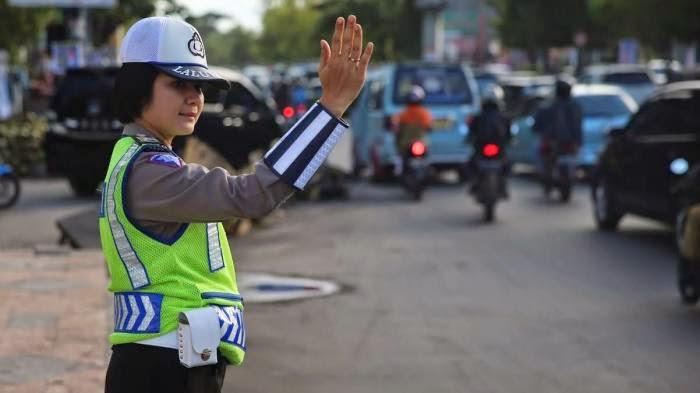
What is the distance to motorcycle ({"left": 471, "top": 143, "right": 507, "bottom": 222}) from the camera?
18.5m

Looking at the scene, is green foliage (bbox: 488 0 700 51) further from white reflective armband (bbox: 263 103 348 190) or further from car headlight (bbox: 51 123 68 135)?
white reflective armband (bbox: 263 103 348 190)

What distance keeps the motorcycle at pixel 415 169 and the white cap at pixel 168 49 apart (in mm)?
17935

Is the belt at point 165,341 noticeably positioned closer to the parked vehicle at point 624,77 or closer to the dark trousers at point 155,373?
the dark trousers at point 155,373

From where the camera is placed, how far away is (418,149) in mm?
21906

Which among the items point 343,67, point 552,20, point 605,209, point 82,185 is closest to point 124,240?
point 343,67

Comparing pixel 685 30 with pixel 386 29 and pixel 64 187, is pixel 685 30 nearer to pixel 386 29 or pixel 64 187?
pixel 386 29

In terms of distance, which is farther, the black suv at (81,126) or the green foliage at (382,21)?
the black suv at (81,126)

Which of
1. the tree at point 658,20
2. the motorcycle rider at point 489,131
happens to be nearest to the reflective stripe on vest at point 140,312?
the motorcycle rider at point 489,131

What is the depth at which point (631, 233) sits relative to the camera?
17.0m

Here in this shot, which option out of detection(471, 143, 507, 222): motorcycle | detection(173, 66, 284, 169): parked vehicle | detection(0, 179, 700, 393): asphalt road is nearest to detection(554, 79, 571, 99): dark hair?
detection(0, 179, 700, 393): asphalt road

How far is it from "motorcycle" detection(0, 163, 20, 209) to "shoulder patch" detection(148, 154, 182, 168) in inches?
669

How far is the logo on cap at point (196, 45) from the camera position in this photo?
376cm

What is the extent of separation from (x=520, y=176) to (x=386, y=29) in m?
4.15

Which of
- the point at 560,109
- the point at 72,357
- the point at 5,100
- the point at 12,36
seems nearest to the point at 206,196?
the point at 72,357
